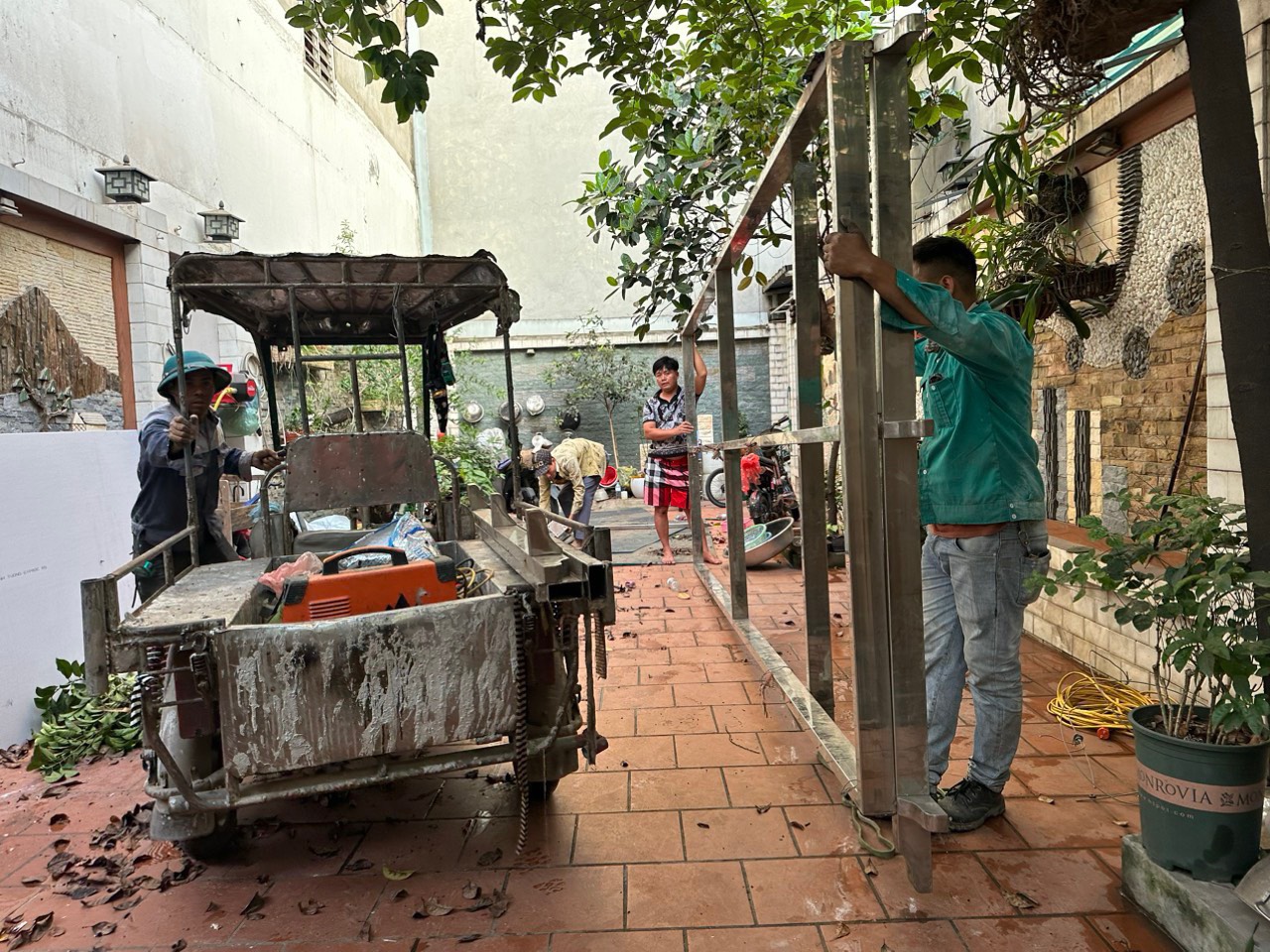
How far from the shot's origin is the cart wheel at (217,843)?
292 cm

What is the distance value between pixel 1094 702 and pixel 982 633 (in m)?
1.76

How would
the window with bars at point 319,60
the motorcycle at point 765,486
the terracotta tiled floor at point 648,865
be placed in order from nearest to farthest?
1. the terracotta tiled floor at point 648,865
2. the motorcycle at point 765,486
3. the window with bars at point 319,60

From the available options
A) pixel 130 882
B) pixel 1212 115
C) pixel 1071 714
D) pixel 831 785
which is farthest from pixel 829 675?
pixel 130 882

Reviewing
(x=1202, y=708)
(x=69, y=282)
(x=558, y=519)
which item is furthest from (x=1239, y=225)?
(x=69, y=282)

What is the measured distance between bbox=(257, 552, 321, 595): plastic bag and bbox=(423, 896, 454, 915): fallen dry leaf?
134 centimetres

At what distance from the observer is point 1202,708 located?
2428mm

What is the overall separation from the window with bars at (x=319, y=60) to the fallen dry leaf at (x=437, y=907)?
48.2 feet

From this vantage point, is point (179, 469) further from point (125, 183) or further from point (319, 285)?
point (125, 183)

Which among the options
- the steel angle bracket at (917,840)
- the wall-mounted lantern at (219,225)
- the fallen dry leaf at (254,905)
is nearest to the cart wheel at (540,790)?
the fallen dry leaf at (254,905)

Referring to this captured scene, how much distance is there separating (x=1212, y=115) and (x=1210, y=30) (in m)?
0.24

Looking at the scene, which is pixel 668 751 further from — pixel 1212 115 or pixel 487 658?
pixel 1212 115

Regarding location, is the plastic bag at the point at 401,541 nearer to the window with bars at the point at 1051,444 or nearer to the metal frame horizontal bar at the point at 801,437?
the metal frame horizontal bar at the point at 801,437

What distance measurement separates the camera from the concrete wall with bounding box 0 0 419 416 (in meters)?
6.64

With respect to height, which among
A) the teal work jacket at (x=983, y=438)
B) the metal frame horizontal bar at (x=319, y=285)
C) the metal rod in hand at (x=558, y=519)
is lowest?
the metal rod in hand at (x=558, y=519)
